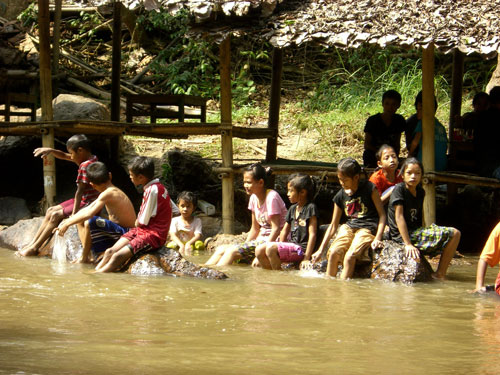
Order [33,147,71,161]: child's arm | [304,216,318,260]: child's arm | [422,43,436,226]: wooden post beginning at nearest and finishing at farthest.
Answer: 1. [304,216,318,260]: child's arm
2. [33,147,71,161]: child's arm
3. [422,43,436,226]: wooden post

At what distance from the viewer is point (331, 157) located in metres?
12.8

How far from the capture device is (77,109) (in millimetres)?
11438

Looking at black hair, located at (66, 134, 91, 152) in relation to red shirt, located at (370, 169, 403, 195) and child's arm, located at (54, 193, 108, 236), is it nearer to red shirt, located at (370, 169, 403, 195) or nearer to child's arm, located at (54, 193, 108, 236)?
child's arm, located at (54, 193, 108, 236)

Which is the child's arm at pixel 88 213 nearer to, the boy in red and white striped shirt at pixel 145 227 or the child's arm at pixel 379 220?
the boy in red and white striped shirt at pixel 145 227

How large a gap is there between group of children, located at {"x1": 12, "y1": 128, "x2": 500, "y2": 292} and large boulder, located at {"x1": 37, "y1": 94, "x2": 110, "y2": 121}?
146 inches

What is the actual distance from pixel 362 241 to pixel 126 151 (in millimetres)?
7092

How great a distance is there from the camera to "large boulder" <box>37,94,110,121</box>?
1135 centimetres

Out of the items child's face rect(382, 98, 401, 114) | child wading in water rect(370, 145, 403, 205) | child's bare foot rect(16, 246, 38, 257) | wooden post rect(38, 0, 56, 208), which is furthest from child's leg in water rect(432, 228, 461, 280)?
wooden post rect(38, 0, 56, 208)

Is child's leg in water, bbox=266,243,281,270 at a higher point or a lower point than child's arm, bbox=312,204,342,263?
lower

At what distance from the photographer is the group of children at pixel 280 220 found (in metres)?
6.64

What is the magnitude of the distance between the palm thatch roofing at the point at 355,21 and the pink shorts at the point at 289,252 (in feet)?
7.52

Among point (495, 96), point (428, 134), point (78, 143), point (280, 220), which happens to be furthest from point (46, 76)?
point (495, 96)

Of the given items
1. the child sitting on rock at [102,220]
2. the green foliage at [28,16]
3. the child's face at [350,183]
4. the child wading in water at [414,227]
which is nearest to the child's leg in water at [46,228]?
the child sitting on rock at [102,220]

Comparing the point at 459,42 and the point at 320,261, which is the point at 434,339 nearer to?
the point at 320,261
